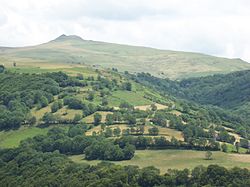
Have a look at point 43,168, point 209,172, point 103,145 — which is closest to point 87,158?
point 103,145

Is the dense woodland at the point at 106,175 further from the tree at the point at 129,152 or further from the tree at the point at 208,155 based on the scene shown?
the tree at the point at 208,155

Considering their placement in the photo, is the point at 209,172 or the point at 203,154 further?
the point at 203,154

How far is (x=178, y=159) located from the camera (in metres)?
182

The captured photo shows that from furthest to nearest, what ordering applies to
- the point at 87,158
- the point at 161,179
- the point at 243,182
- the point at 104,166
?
the point at 87,158
the point at 104,166
the point at 161,179
the point at 243,182

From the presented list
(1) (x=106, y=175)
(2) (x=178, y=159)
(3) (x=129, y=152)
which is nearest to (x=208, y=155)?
(2) (x=178, y=159)

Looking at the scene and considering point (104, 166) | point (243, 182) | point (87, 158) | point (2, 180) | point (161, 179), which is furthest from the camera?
point (87, 158)

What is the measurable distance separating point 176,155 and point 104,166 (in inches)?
1299

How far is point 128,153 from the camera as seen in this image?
190m

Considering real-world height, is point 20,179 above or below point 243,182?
below

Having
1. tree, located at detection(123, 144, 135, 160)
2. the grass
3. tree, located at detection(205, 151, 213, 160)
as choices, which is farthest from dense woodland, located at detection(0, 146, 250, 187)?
tree, located at detection(205, 151, 213, 160)

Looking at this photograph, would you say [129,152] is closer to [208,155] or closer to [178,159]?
[178,159]

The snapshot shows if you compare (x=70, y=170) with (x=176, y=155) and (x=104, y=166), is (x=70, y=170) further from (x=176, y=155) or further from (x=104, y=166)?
(x=176, y=155)

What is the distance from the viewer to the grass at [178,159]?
569 feet

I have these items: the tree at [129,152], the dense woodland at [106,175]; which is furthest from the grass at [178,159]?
the dense woodland at [106,175]
